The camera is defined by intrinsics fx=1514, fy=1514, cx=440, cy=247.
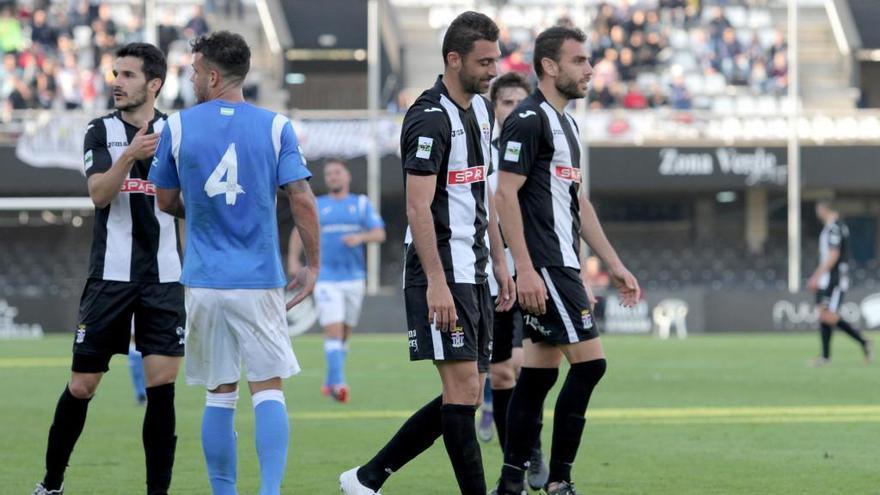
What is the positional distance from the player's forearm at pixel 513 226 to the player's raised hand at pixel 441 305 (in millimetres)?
664

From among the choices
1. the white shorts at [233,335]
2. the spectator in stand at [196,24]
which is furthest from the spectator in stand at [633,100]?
the white shorts at [233,335]

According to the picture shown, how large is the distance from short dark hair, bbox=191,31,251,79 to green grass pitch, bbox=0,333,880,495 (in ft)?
9.24

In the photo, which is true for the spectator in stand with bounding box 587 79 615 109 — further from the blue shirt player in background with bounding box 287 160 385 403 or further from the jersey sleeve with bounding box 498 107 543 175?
the jersey sleeve with bounding box 498 107 543 175

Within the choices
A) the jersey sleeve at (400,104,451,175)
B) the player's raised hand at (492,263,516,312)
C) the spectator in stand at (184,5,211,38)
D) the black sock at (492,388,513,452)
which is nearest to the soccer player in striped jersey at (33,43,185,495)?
the jersey sleeve at (400,104,451,175)

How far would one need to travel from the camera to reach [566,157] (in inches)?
305

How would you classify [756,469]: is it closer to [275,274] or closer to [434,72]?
[275,274]

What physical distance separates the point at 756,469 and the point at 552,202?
2.49m

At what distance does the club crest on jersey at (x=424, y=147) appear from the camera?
6715 mm

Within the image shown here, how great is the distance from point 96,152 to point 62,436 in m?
1.45

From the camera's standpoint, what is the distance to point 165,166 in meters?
6.74

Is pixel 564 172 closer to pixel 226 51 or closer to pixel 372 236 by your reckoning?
pixel 226 51

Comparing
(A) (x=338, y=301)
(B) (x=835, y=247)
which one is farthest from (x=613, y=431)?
(B) (x=835, y=247)

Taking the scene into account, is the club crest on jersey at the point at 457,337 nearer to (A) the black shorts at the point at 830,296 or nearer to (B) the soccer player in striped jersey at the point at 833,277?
(B) the soccer player in striped jersey at the point at 833,277

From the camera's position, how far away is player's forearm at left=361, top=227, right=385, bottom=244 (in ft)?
51.2
